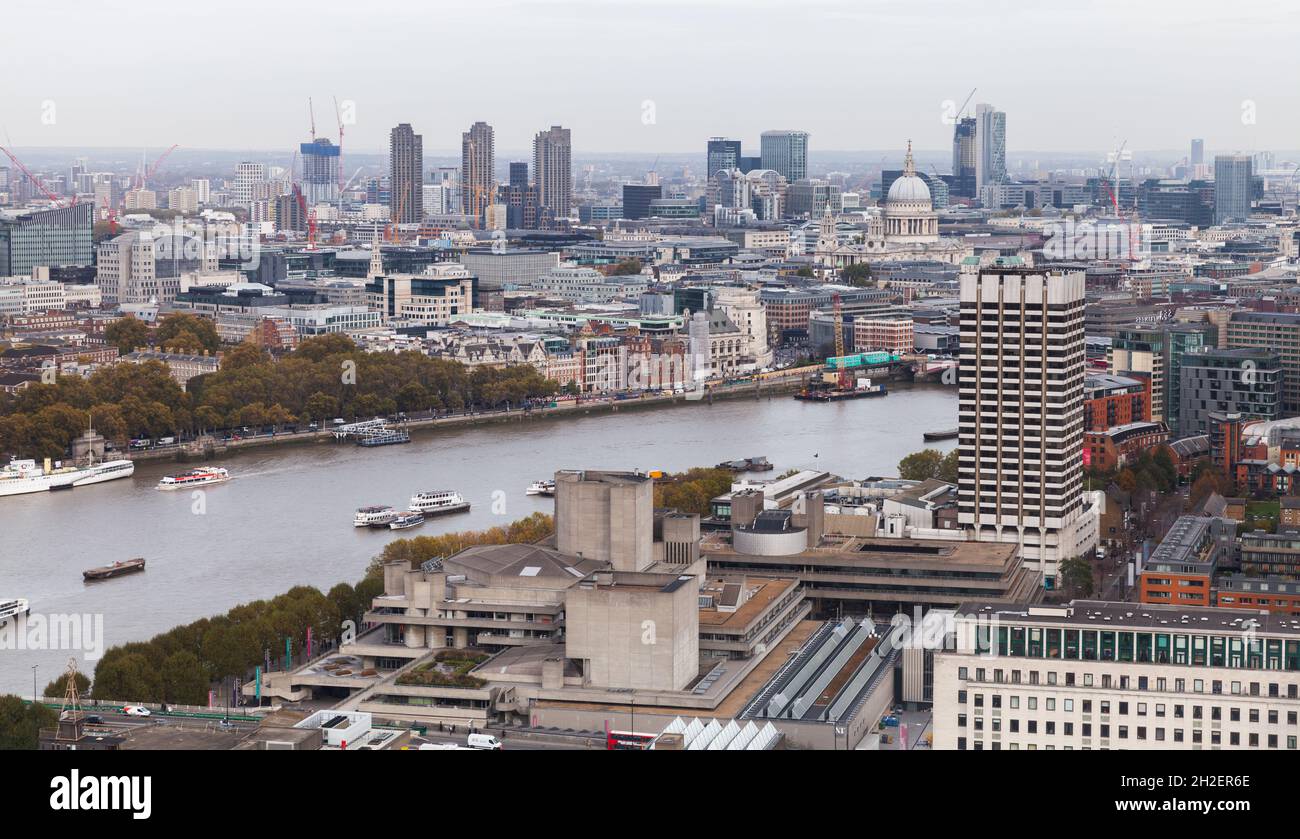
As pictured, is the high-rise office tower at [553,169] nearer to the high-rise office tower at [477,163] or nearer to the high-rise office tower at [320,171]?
the high-rise office tower at [477,163]

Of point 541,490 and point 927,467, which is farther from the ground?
point 927,467

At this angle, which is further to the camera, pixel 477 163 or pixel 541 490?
pixel 477 163

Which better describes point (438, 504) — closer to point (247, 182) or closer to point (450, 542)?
point (450, 542)

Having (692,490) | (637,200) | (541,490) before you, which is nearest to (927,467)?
(692,490)

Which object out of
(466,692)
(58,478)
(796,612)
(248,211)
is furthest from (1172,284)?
(248,211)
